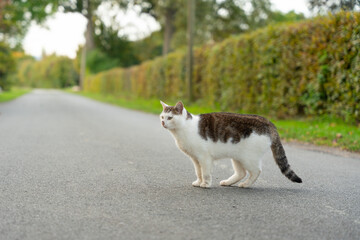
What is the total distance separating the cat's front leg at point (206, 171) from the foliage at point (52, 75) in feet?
Result: 319

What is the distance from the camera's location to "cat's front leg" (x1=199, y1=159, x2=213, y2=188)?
4.99 meters

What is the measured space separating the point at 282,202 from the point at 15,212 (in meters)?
2.84

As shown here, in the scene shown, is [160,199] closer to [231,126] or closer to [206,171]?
[206,171]

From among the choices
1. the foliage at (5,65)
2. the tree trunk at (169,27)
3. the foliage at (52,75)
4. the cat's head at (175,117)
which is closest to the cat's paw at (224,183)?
the cat's head at (175,117)

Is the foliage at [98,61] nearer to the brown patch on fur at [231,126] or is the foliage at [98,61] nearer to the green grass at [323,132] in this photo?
the green grass at [323,132]

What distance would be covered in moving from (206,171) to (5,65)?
141ft

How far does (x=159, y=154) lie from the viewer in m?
7.77

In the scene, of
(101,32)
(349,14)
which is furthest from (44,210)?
(101,32)

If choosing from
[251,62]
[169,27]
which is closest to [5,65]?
[169,27]

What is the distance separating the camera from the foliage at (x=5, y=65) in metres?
36.9

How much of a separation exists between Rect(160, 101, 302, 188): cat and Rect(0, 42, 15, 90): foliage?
32.1m

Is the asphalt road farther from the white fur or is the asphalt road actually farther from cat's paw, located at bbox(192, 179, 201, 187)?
the white fur

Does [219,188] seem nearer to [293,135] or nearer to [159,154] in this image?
[159,154]

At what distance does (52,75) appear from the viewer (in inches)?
4601
